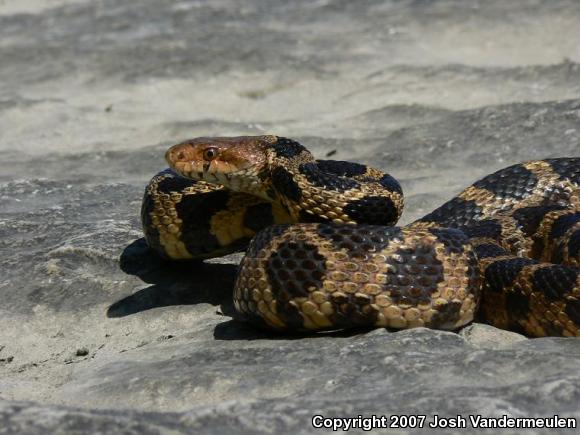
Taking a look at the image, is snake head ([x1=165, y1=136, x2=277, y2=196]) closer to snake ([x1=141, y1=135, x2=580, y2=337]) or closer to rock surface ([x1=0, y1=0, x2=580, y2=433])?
snake ([x1=141, y1=135, x2=580, y2=337])

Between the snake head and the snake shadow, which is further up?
the snake head

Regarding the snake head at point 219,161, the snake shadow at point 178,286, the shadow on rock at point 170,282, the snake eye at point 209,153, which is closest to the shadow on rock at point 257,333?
the snake shadow at point 178,286

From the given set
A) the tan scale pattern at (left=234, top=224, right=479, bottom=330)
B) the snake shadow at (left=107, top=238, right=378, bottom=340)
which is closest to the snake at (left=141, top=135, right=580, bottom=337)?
the tan scale pattern at (left=234, top=224, right=479, bottom=330)

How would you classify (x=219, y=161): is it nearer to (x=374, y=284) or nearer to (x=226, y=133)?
(x=374, y=284)

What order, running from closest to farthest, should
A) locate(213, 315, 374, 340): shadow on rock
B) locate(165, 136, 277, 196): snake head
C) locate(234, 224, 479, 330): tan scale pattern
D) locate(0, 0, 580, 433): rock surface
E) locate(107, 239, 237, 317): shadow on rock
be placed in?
locate(0, 0, 580, 433): rock surface < locate(234, 224, 479, 330): tan scale pattern < locate(213, 315, 374, 340): shadow on rock < locate(165, 136, 277, 196): snake head < locate(107, 239, 237, 317): shadow on rock

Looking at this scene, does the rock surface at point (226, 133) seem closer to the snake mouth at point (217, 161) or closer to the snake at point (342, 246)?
the snake at point (342, 246)

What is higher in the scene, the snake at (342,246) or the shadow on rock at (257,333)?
the snake at (342,246)

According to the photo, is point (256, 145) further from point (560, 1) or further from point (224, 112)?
point (560, 1)
